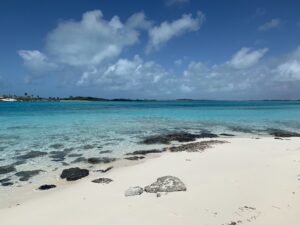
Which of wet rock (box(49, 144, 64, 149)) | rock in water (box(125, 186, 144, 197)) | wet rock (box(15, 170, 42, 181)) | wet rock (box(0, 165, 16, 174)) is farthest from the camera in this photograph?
wet rock (box(49, 144, 64, 149))

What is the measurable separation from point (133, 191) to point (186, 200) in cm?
168

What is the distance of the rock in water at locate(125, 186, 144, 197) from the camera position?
8.32m

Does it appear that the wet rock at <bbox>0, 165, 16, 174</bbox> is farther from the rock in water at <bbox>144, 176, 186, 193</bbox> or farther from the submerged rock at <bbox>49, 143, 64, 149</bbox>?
the rock in water at <bbox>144, 176, 186, 193</bbox>

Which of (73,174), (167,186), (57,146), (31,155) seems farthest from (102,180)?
(57,146)

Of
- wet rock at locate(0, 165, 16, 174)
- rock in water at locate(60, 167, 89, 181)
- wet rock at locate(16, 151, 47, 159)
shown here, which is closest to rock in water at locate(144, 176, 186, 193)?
rock in water at locate(60, 167, 89, 181)

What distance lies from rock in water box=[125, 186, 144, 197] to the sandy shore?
0.57 feet

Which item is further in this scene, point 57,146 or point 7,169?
point 57,146

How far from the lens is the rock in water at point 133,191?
832 centimetres

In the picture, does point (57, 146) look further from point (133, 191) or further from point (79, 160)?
point (133, 191)

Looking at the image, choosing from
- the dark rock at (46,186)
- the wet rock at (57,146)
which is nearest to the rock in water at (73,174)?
the dark rock at (46,186)

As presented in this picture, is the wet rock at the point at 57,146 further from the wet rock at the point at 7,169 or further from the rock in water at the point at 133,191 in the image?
the rock in water at the point at 133,191

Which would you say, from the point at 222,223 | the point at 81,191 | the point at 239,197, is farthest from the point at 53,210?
the point at 239,197

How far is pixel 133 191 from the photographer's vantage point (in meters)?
8.43

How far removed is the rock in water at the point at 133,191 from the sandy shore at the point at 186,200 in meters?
0.17
